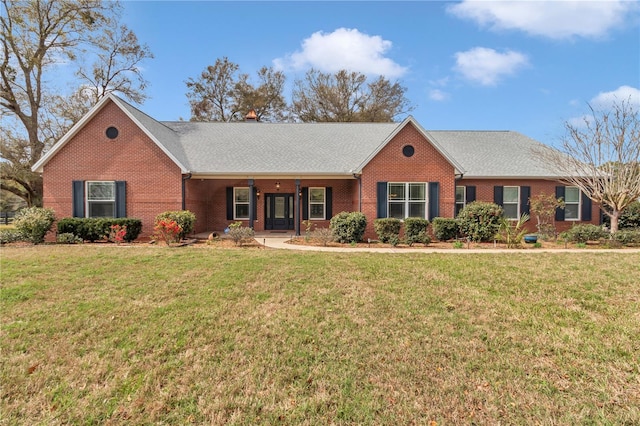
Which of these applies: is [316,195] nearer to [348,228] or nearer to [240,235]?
[348,228]

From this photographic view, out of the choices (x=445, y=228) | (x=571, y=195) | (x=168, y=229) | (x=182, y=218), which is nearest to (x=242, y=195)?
(x=182, y=218)

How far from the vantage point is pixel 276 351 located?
398 centimetres

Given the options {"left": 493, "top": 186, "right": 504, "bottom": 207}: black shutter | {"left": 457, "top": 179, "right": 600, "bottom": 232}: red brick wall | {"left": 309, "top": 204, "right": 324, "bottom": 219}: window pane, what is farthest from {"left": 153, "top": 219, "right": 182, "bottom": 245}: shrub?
{"left": 493, "top": 186, "right": 504, "bottom": 207}: black shutter

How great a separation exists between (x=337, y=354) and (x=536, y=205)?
48.9ft

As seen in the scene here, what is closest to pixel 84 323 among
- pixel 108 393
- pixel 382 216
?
pixel 108 393

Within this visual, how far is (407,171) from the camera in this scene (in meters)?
13.9

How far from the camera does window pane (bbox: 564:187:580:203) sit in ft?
51.6

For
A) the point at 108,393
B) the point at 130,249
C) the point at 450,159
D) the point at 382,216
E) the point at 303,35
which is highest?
the point at 303,35

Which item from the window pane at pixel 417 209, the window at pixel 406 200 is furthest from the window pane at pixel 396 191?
the window pane at pixel 417 209

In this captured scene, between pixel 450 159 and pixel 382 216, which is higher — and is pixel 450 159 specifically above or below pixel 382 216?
above

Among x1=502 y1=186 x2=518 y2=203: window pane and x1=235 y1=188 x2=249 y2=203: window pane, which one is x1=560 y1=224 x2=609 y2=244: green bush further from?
x1=235 y1=188 x2=249 y2=203: window pane

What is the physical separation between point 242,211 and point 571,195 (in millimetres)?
16609

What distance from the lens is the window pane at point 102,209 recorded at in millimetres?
13836

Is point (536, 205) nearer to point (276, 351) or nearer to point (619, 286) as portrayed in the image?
point (619, 286)
